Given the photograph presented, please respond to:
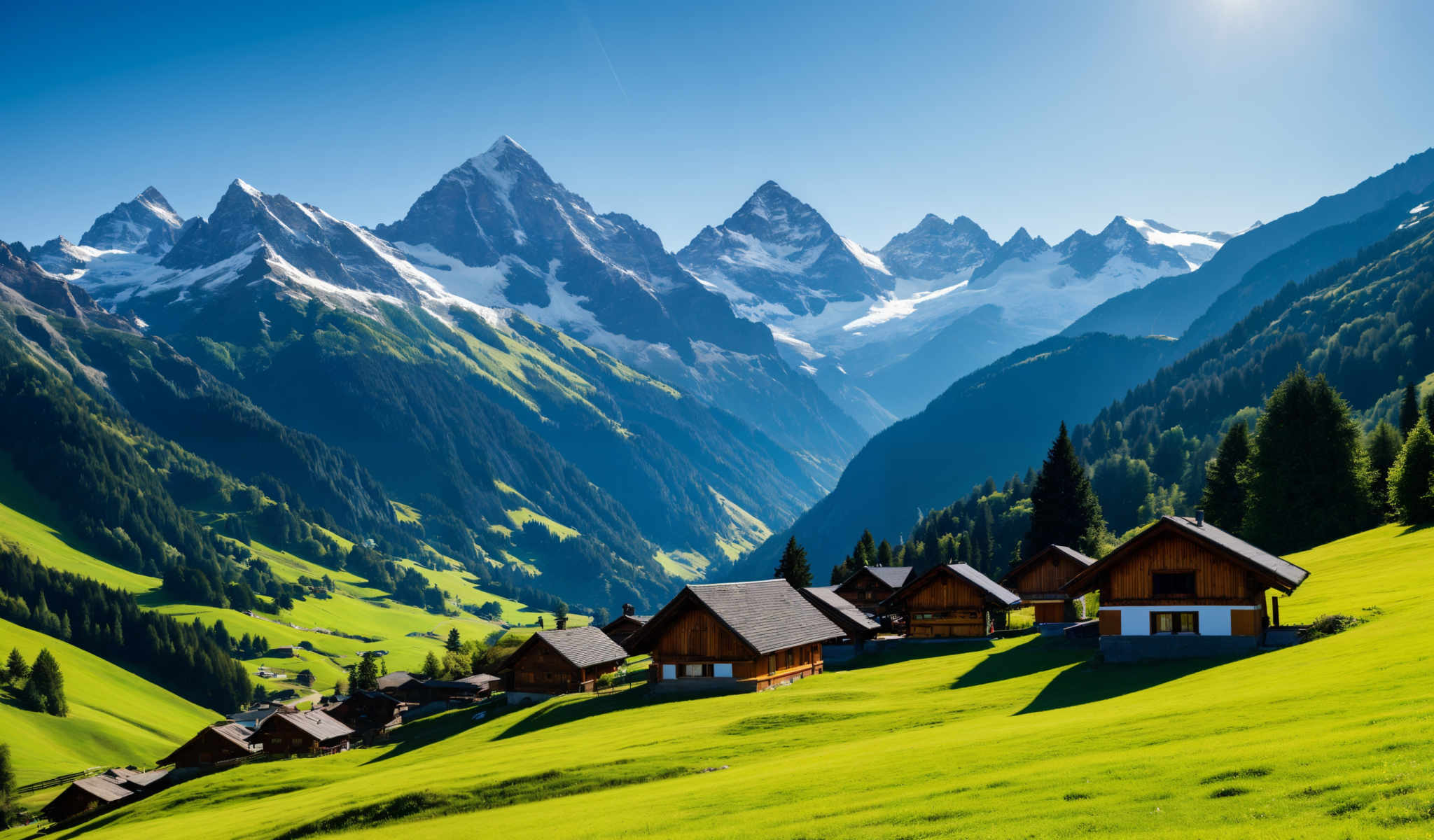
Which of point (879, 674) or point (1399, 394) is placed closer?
point (879, 674)

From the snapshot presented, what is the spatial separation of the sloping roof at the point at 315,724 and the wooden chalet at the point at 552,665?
2695 centimetres

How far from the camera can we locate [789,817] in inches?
1064

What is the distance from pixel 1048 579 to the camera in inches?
3605

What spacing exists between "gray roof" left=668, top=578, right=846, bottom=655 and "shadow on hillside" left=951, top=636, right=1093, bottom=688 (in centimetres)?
1295

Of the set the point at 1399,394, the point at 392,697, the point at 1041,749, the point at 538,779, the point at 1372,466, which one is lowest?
the point at 392,697

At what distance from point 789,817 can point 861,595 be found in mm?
88315

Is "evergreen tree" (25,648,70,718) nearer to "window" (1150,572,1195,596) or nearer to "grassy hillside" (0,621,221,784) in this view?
"grassy hillside" (0,621,221,784)

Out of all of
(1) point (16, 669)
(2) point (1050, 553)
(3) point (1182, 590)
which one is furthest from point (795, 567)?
(1) point (16, 669)

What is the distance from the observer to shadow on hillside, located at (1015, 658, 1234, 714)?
42.8 metres

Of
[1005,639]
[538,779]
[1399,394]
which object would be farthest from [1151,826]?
[1399,394]

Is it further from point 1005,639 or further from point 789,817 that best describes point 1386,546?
point 789,817

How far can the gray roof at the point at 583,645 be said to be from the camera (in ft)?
302

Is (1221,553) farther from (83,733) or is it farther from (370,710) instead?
(83,733)

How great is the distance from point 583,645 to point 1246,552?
198ft
